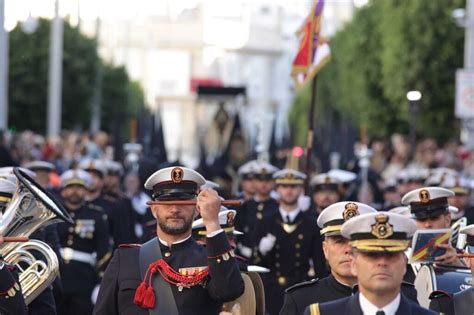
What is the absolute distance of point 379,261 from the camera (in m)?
6.64

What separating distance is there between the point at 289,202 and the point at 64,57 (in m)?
38.8

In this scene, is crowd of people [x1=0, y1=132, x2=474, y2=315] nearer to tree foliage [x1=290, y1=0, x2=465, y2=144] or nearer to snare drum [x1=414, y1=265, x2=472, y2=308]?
snare drum [x1=414, y1=265, x2=472, y2=308]

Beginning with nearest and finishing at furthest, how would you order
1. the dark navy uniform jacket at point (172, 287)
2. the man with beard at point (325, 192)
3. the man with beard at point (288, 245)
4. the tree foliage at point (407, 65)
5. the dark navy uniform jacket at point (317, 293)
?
the dark navy uniform jacket at point (317, 293) → the dark navy uniform jacket at point (172, 287) → the man with beard at point (288, 245) → the man with beard at point (325, 192) → the tree foliage at point (407, 65)

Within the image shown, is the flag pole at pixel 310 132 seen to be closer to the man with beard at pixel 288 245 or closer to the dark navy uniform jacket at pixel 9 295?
the man with beard at pixel 288 245

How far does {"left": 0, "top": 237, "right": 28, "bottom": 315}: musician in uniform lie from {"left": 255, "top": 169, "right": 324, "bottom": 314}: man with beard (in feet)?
17.9

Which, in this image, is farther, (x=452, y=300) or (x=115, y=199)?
(x=115, y=199)

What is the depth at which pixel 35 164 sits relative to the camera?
17.5 meters

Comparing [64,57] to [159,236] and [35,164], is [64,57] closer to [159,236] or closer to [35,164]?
[35,164]

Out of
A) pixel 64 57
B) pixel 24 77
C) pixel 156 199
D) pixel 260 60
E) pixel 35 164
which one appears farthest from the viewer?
pixel 260 60

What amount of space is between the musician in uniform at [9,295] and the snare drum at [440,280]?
86.4 inches

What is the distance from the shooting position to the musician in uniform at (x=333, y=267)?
8141 millimetres

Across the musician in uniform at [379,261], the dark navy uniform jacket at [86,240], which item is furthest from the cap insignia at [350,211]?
the dark navy uniform jacket at [86,240]

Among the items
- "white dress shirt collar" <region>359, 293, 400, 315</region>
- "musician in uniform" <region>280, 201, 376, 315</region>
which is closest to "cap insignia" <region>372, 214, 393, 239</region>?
"white dress shirt collar" <region>359, 293, 400, 315</region>

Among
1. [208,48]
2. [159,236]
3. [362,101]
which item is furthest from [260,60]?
[159,236]
